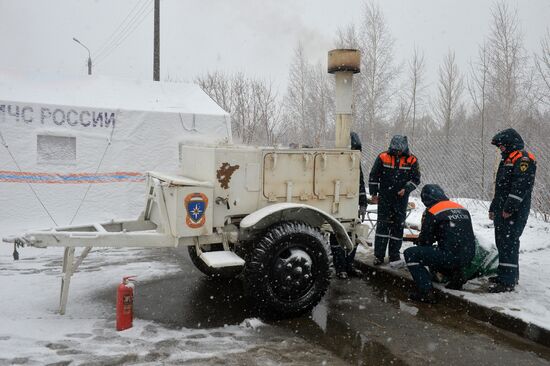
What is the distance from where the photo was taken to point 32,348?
3.85m


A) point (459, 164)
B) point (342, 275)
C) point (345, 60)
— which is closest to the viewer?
point (345, 60)

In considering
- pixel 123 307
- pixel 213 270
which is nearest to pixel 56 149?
pixel 213 270

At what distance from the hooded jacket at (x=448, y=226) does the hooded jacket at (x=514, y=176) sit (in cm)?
51

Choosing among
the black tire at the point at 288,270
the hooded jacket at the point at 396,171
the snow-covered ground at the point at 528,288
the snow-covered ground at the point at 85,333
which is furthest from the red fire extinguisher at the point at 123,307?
the hooded jacket at the point at 396,171

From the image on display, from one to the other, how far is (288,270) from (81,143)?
654 cm

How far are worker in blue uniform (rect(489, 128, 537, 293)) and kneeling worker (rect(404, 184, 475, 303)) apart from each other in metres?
0.42

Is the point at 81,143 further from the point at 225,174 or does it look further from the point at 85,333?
the point at 85,333

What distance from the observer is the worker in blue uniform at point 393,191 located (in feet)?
20.5

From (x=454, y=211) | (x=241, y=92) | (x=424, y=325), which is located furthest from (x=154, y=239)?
(x=241, y=92)

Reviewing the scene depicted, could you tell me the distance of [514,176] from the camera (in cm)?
516

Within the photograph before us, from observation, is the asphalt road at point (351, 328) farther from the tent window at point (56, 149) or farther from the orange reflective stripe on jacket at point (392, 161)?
the tent window at point (56, 149)

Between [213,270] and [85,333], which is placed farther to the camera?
[213,270]

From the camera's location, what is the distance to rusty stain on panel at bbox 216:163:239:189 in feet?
15.4

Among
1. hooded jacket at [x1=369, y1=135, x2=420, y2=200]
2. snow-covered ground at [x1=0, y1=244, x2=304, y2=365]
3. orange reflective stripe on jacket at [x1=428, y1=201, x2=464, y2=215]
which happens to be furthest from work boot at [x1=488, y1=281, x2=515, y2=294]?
snow-covered ground at [x1=0, y1=244, x2=304, y2=365]
